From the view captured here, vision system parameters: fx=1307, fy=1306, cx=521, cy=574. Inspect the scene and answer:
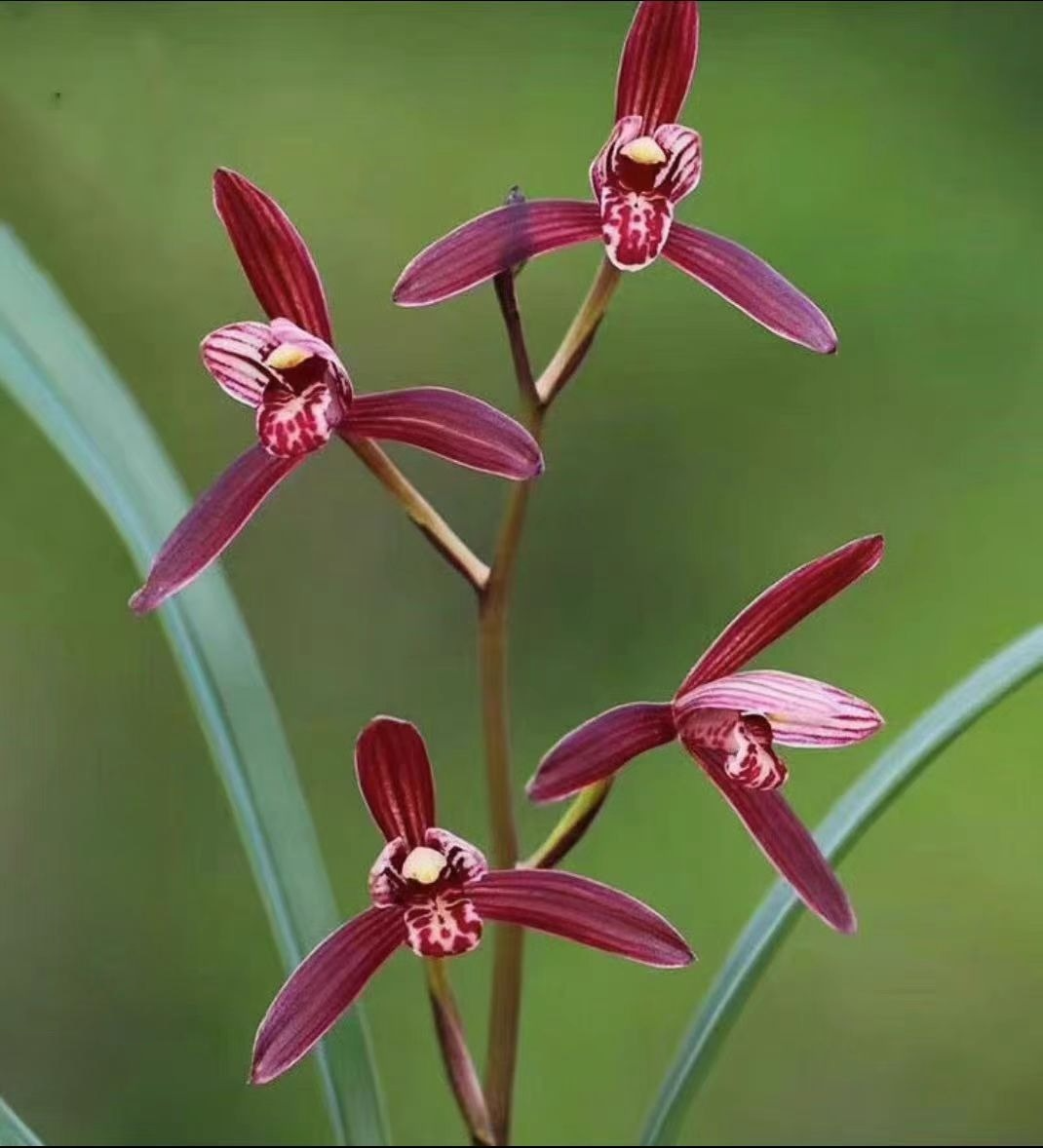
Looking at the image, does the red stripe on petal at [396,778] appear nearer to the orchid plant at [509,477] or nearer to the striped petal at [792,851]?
the orchid plant at [509,477]

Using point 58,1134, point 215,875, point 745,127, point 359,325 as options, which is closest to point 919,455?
point 745,127

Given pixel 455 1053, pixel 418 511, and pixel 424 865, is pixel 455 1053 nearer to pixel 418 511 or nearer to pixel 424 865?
pixel 424 865

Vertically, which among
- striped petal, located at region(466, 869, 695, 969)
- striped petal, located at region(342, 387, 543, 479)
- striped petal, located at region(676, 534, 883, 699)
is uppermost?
striped petal, located at region(342, 387, 543, 479)

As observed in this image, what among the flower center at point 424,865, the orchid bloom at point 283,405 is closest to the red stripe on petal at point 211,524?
the orchid bloom at point 283,405

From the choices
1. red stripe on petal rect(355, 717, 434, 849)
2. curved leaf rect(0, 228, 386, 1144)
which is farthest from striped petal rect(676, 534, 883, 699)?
curved leaf rect(0, 228, 386, 1144)

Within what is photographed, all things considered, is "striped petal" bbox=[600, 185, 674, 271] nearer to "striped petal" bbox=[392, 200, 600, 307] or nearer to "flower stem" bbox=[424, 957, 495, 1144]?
"striped petal" bbox=[392, 200, 600, 307]
